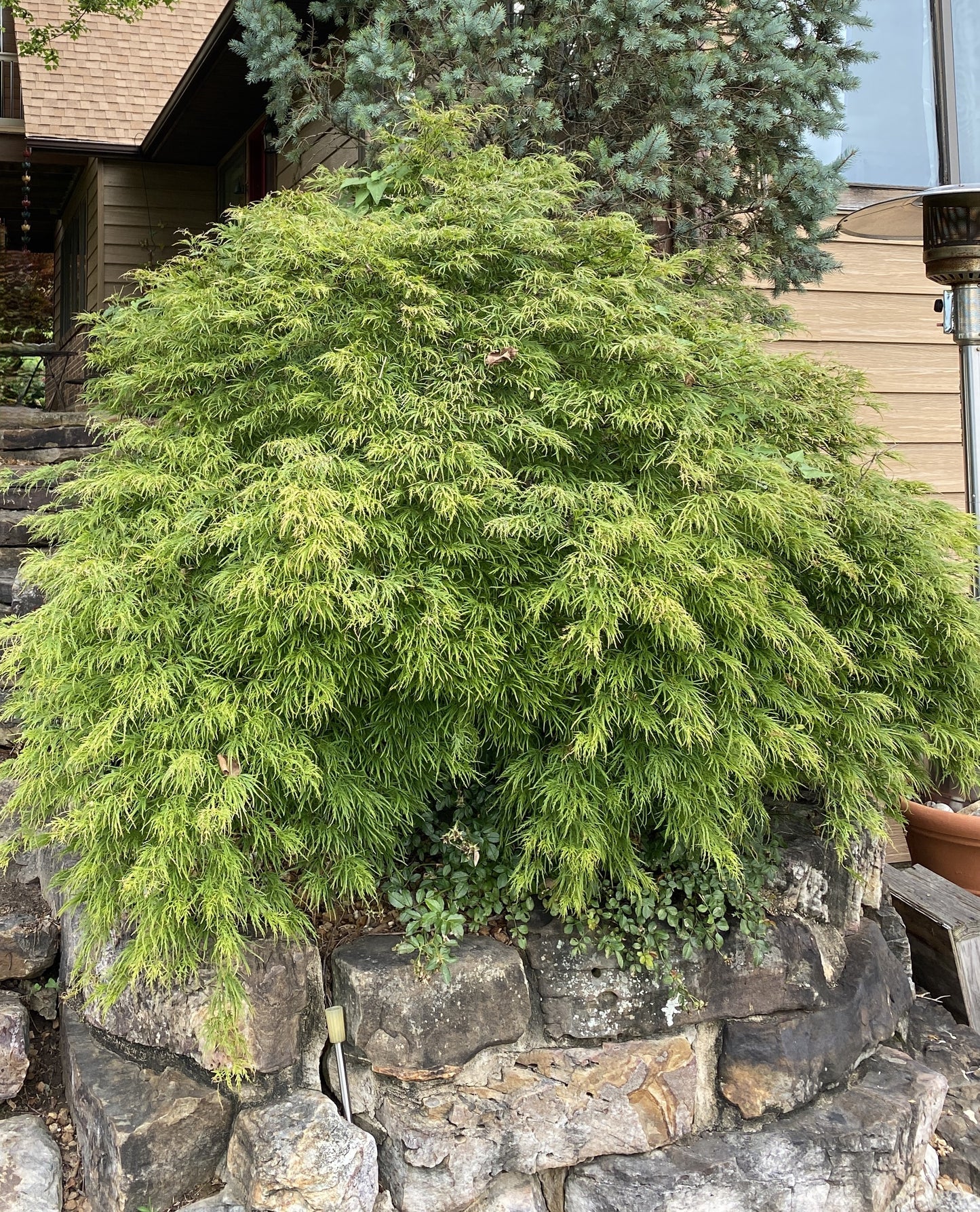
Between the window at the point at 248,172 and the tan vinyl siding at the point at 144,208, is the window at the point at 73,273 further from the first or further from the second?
the window at the point at 248,172

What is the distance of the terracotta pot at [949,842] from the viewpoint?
3711mm

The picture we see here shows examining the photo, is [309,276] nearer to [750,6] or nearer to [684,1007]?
[684,1007]

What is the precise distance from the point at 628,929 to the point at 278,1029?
3.05ft

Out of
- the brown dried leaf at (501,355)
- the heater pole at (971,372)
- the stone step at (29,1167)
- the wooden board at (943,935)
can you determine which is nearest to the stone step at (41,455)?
the brown dried leaf at (501,355)

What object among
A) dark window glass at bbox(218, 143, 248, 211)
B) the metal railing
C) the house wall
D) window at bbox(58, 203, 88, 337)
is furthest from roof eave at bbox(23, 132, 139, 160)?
the metal railing

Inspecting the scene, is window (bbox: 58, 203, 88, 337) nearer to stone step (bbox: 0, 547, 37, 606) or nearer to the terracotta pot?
stone step (bbox: 0, 547, 37, 606)

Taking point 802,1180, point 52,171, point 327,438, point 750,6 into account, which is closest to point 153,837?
point 327,438

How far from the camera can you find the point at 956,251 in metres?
3.74

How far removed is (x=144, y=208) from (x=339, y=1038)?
27.0 ft

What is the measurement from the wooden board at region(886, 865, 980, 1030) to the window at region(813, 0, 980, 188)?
354 cm

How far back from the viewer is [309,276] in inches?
98.7

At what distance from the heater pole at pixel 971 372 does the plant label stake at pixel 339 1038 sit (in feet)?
9.58

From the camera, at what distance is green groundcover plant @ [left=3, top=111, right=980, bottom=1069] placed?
2.21 metres

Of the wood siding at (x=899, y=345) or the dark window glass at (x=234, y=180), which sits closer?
the wood siding at (x=899, y=345)
